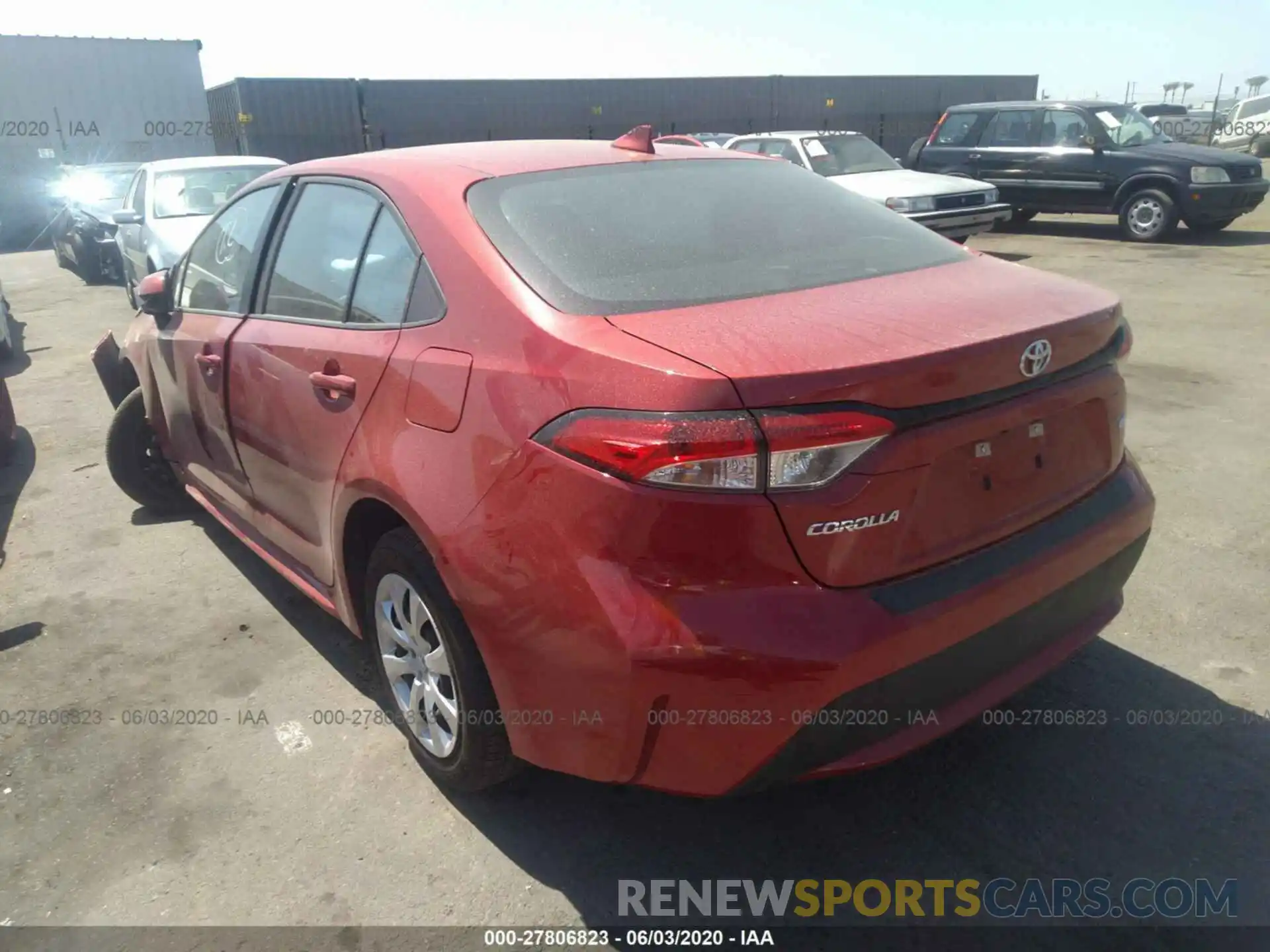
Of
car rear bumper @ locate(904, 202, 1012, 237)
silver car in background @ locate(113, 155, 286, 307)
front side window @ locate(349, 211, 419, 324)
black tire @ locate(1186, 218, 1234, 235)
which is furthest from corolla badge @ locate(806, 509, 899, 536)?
black tire @ locate(1186, 218, 1234, 235)

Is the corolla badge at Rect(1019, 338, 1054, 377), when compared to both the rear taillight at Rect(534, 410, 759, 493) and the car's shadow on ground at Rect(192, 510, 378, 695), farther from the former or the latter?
the car's shadow on ground at Rect(192, 510, 378, 695)

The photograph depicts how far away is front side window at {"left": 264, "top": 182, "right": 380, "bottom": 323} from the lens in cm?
285

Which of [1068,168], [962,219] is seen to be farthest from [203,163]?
[1068,168]

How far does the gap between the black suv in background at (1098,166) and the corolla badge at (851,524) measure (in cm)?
1259

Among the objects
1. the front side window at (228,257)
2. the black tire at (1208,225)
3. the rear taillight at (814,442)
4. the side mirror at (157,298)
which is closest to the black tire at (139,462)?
the side mirror at (157,298)

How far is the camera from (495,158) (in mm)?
2889

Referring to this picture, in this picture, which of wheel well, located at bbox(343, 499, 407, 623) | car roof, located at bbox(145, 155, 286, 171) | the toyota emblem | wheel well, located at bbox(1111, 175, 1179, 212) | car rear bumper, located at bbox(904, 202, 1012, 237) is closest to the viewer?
the toyota emblem

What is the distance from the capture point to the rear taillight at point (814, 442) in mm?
1852

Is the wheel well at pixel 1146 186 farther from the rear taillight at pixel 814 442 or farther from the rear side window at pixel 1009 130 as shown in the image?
the rear taillight at pixel 814 442

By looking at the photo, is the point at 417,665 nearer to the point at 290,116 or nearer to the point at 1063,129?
the point at 1063,129

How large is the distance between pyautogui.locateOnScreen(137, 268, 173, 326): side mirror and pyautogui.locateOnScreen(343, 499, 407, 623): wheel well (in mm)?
1857

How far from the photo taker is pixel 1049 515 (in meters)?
2.32

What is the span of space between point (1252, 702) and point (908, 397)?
186cm

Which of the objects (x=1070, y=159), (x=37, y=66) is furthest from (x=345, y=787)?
(x=37, y=66)
